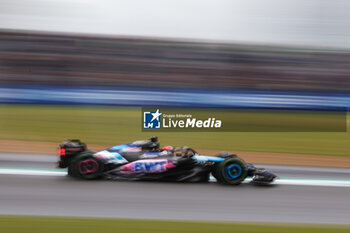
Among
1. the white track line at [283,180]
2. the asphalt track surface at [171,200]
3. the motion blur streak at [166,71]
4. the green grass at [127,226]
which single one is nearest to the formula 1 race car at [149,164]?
the asphalt track surface at [171,200]

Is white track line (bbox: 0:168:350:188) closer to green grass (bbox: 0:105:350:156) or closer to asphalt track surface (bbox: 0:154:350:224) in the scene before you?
asphalt track surface (bbox: 0:154:350:224)

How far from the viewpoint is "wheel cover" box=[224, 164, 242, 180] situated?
20.9ft

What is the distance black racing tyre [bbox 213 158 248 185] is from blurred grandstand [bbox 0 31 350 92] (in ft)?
26.1

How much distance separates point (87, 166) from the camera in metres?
6.21

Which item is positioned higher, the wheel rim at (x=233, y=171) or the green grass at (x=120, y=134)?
the green grass at (x=120, y=134)

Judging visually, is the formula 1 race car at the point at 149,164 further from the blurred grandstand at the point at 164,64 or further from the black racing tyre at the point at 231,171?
the blurred grandstand at the point at 164,64

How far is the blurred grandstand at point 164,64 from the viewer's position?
14.5 meters

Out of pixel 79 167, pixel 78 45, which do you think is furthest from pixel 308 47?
pixel 79 167

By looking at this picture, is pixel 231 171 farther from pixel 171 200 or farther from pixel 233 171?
pixel 171 200

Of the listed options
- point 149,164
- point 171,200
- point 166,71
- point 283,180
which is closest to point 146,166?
point 149,164

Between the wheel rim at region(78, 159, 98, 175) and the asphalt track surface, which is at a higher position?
the wheel rim at region(78, 159, 98, 175)

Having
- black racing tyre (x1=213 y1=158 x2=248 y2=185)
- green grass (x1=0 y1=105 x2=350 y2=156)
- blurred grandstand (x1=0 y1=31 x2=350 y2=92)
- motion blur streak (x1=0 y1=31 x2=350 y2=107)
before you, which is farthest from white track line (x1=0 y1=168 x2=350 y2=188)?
blurred grandstand (x1=0 y1=31 x2=350 y2=92)

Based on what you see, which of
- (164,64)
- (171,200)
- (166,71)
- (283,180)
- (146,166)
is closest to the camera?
(171,200)

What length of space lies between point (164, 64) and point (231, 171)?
10.4m
